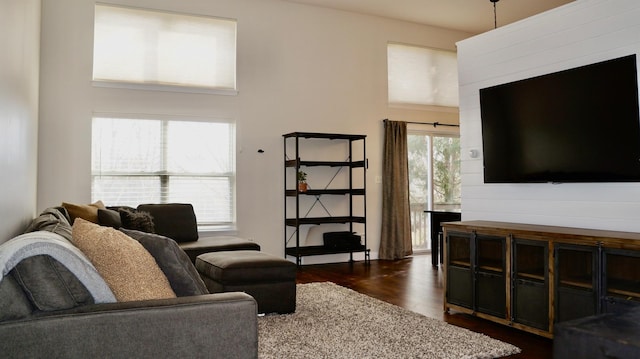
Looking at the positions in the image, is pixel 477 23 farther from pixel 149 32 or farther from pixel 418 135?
pixel 149 32

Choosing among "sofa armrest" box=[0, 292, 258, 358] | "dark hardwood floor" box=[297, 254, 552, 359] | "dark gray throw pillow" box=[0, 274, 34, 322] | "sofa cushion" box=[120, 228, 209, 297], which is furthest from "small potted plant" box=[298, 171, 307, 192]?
"dark gray throw pillow" box=[0, 274, 34, 322]

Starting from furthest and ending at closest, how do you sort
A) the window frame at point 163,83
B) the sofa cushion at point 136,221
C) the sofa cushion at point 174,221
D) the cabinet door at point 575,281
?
the window frame at point 163,83
the sofa cushion at point 174,221
the sofa cushion at point 136,221
the cabinet door at point 575,281

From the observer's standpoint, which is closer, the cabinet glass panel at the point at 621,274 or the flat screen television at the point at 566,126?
the cabinet glass panel at the point at 621,274

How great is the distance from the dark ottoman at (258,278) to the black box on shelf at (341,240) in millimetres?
2619

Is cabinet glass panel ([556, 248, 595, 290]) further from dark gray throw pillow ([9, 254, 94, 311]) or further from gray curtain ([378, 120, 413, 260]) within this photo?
gray curtain ([378, 120, 413, 260])

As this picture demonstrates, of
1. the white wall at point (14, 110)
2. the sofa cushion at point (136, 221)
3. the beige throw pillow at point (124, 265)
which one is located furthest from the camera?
the sofa cushion at point (136, 221)

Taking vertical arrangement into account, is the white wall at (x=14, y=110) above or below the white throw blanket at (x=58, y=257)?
above

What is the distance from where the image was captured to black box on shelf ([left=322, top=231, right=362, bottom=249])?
266 inches

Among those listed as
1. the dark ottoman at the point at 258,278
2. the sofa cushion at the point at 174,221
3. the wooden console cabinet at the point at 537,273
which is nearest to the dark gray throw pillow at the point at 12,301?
the dark ottoman at the point at 258,278

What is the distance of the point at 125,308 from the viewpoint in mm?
1746

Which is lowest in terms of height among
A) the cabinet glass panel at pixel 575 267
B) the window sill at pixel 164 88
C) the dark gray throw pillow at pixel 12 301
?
the cabinet glass panel at pixel 575 267

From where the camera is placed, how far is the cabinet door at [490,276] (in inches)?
151

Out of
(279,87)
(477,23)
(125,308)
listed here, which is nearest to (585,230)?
(125,308)

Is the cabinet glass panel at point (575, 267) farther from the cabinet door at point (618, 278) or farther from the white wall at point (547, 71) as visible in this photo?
the white wall at point (547, 71)
